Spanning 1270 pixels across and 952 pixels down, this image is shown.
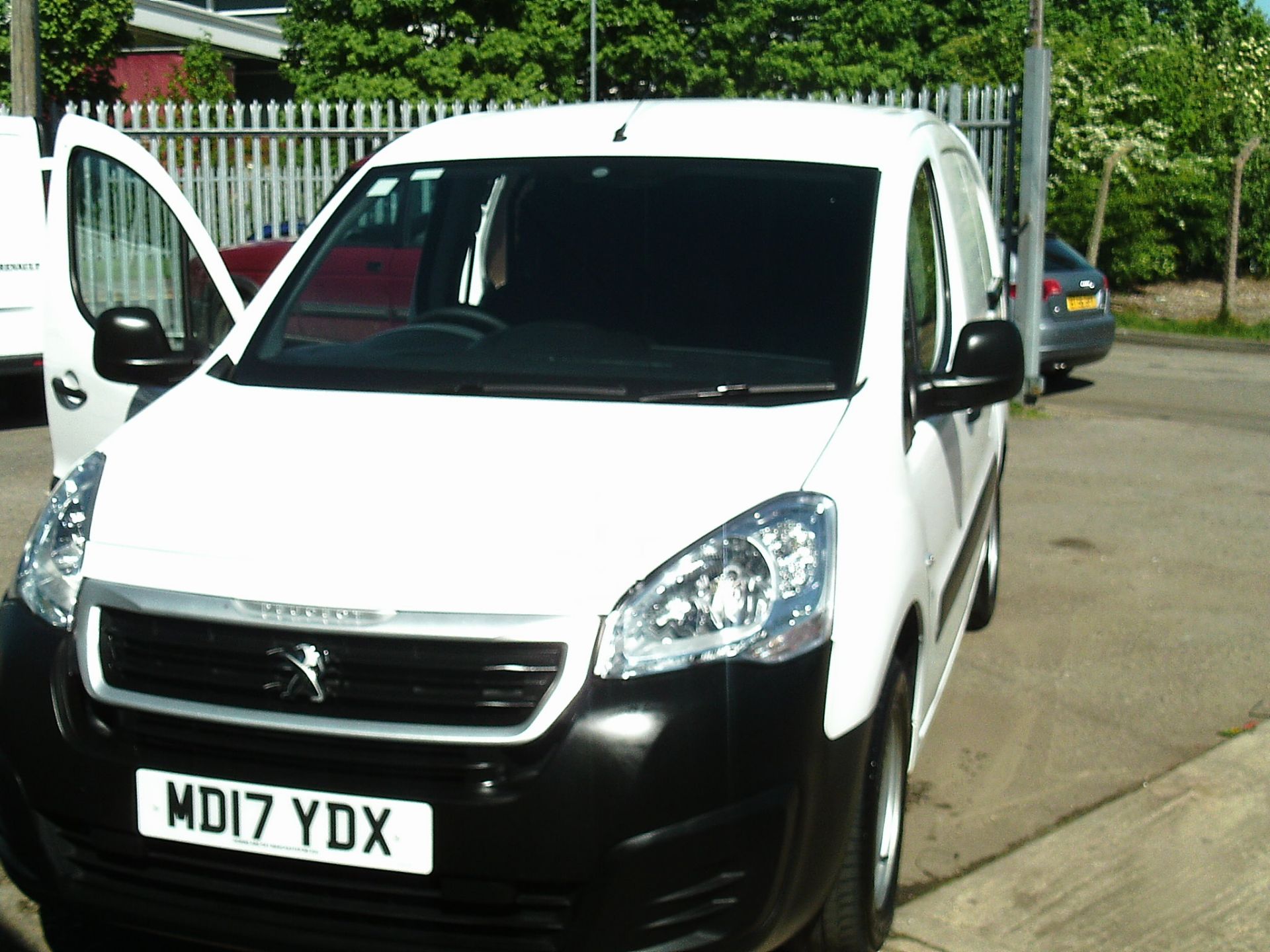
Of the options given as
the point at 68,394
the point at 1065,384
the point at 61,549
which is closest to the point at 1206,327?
the point at 1065,384

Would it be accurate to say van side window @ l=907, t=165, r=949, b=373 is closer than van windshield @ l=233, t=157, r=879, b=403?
No

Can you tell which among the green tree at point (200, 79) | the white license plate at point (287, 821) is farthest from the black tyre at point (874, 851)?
the green tree at point (200, 79)

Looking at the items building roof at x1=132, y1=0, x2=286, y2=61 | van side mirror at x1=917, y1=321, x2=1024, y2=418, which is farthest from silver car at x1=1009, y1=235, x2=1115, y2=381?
building roof at x1=132, y1=0, x2=286, y2=61

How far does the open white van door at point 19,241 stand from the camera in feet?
35.0

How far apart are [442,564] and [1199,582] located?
4.95 metres

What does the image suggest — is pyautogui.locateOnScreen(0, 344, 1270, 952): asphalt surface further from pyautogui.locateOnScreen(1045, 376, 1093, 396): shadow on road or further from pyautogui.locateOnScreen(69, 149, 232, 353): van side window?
pyautogui.locateOnScreen(1045, 376, 1093, 396): shadow on road

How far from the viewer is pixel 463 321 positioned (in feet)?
13.3

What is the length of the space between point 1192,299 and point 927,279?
2397cm

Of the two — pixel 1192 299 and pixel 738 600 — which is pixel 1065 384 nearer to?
pixel 738 600

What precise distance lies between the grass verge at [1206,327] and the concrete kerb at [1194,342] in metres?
0.22

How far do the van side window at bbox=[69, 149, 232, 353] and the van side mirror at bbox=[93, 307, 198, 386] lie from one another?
63.8 inches

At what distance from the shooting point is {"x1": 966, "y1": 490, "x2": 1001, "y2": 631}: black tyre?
6.09 m

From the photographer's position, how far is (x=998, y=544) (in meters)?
6.46

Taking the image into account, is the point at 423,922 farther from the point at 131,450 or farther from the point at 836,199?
the point at 836,199
